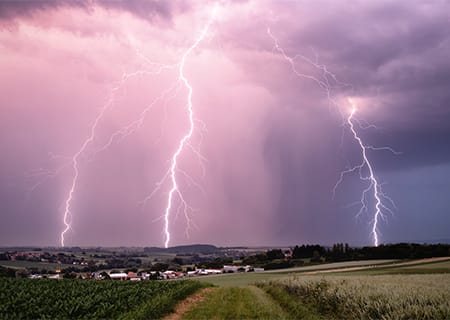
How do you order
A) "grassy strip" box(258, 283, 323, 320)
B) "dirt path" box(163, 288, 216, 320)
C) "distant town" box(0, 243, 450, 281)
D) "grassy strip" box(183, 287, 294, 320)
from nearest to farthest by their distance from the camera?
"grassy strip" box(183, 287, 294, 320) → "grassy strip" box(258, 283, 323, 320) → "dirt path" box(163, 288, 216, 320) → "distant town" box(0, 243, 450, 281)

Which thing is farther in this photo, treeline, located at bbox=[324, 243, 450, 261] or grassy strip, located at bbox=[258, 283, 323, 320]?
treeline, located at bbox=[324, 243, 450, 261]

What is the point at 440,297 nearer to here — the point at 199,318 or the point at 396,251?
the point at 199,318

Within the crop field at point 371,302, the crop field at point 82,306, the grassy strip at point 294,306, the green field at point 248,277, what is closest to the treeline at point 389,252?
the green field at point 248,277

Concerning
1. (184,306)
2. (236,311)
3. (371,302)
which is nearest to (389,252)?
(184,306)

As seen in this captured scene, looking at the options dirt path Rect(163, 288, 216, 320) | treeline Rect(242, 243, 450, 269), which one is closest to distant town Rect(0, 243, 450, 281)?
treeline Rect(242, 243, 450, 269)

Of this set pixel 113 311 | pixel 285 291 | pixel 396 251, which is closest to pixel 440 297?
pixel 113 311

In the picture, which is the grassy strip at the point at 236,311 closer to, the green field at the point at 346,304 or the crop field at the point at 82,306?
the green field at the point at 346,304

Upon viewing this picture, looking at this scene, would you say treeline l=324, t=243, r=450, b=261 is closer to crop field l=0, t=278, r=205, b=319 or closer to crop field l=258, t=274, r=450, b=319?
crop field l=258, t=274, r=450, b=319

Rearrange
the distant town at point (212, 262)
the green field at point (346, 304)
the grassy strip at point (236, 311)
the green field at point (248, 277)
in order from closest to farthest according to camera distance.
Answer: the green field at point (346, 304), the grassy strip at point (236, 311), the green field at point (248, 277), the distant town at point (212, 262)

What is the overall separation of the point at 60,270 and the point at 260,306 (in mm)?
40721

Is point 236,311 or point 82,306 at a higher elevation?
point 82,306

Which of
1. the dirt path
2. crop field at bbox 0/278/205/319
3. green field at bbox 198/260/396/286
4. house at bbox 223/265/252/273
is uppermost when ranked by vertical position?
crop field at bbox 0/278/205/319

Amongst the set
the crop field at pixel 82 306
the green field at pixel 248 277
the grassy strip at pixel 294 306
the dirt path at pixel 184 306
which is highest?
the crop field at pixel 82 306

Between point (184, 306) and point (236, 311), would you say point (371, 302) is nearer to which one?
point (236, 311)
